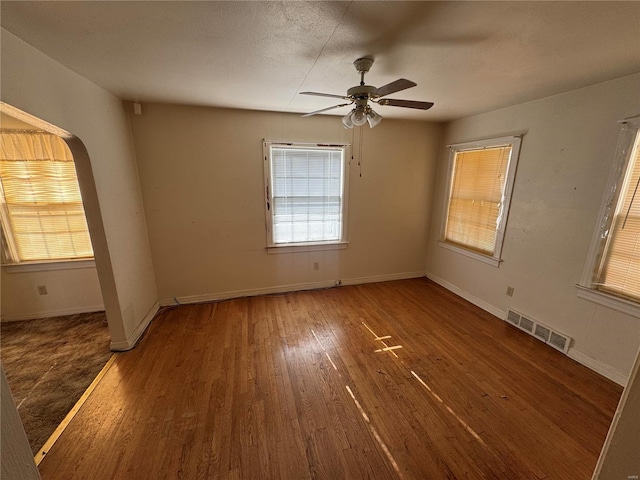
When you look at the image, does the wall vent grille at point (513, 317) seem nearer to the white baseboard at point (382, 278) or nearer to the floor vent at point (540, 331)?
the floor vent at point (540, 331)

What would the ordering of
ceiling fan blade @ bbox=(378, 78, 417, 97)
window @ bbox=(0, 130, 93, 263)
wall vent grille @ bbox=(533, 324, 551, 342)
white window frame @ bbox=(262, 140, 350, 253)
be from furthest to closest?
1. white window frame @ bbox=(262, 140, 350, 253)
2. window @ bbox=(0, 130, 93, 263)
3. wall vent grille @ bbox=(533, 324, 551, 342)
4. ceiling fan blade @ bbox=(378, 78, 417, 97)

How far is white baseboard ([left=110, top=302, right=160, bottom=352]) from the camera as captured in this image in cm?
250

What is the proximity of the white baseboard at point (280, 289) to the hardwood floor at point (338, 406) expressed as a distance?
45 cm

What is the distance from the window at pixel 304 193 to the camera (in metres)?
3.40

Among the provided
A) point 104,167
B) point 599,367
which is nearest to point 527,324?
point 599,367

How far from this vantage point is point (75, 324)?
9.67 feet

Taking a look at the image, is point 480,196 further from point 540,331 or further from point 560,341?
point 560,341

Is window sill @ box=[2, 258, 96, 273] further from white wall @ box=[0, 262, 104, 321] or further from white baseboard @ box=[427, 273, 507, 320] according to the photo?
white baseboard @ box=[427, 273, 507, 320]

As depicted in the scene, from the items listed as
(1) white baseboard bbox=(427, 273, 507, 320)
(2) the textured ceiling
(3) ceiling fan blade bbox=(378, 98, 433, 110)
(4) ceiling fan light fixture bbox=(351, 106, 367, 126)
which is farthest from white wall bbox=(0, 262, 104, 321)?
(1) white baseboard bbox=(427, 273, 507, 320)

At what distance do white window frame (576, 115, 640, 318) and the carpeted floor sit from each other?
424cm

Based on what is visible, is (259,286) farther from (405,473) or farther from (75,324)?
(405,473)

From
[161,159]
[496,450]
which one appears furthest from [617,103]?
[161,159]

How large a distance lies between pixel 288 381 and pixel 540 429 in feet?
5.92

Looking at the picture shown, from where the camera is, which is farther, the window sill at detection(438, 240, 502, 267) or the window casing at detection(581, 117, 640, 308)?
the window sill at detection(438, 240, 502, 267)
